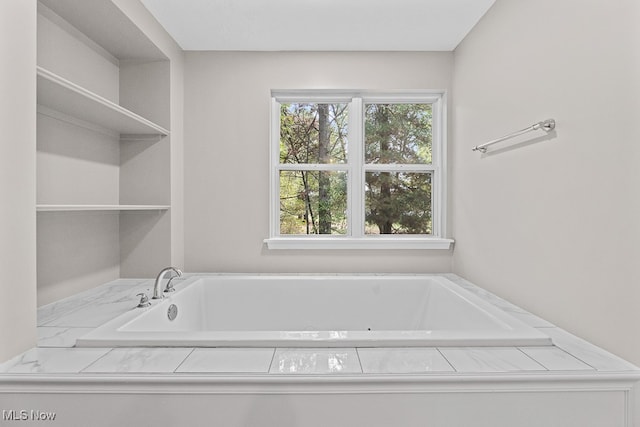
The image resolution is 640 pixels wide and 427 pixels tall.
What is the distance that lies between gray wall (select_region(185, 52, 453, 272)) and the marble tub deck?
1.28 m

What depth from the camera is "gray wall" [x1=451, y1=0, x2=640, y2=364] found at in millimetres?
1178

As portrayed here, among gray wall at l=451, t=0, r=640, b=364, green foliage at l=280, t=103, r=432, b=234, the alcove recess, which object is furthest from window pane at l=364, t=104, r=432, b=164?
the alcove recess

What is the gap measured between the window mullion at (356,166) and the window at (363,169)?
2cm

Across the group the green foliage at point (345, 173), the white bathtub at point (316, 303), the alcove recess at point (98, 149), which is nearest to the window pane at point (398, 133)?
the green foliage at point (345, 173)

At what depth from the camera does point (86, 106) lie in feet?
5.84

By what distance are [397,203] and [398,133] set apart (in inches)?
21.5

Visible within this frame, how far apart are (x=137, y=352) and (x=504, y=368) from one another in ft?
4.07

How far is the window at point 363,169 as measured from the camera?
2.72 metres

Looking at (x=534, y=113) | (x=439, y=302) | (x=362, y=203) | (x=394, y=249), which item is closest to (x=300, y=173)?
(x=362, y=203)

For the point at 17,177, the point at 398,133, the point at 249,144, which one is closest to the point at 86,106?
the point at 17,177

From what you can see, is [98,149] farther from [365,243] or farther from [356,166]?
[365,243]

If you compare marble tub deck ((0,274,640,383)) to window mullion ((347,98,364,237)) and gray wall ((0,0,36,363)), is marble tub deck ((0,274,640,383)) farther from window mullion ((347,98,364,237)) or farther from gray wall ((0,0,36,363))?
window mullion ((347,98,364,237))

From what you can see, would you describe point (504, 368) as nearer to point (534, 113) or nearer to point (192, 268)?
point (534, 113)

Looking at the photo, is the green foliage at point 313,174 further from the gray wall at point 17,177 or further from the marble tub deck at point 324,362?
the gray wall at point 17,177
